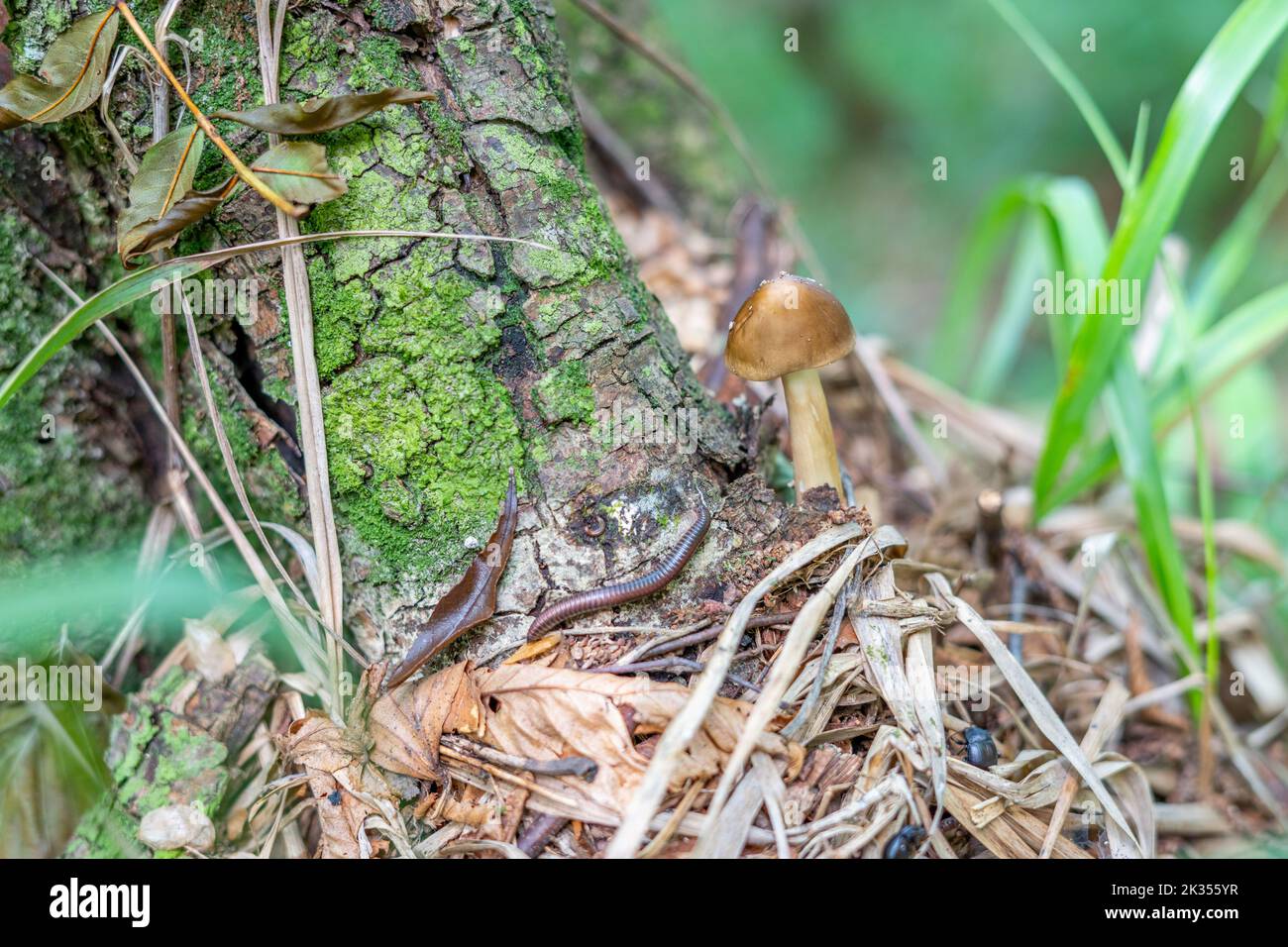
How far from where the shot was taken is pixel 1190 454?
156 inches

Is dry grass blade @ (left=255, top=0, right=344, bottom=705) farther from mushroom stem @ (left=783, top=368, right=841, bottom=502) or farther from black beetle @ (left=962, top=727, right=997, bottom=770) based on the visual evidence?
black beetle @ (left=962, top=727, right=997, bottom=770)

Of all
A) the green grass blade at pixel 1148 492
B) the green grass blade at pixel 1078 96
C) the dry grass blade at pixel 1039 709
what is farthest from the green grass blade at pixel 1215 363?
the dry grass blade at pixel 1039 709

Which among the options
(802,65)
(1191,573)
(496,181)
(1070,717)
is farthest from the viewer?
(802,65)

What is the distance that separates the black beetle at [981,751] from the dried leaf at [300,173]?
5.10ft

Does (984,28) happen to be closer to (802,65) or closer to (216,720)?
(802,65)

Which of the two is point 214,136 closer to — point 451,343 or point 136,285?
point 136,285

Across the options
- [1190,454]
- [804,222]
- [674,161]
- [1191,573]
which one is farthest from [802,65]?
[1191,573]

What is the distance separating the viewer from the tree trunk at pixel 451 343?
1688 millimetres

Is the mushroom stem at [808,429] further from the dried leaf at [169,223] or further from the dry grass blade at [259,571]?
the dried leaf at [169,223]

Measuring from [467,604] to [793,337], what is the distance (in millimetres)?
843

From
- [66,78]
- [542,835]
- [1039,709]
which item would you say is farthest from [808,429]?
[66,78]
